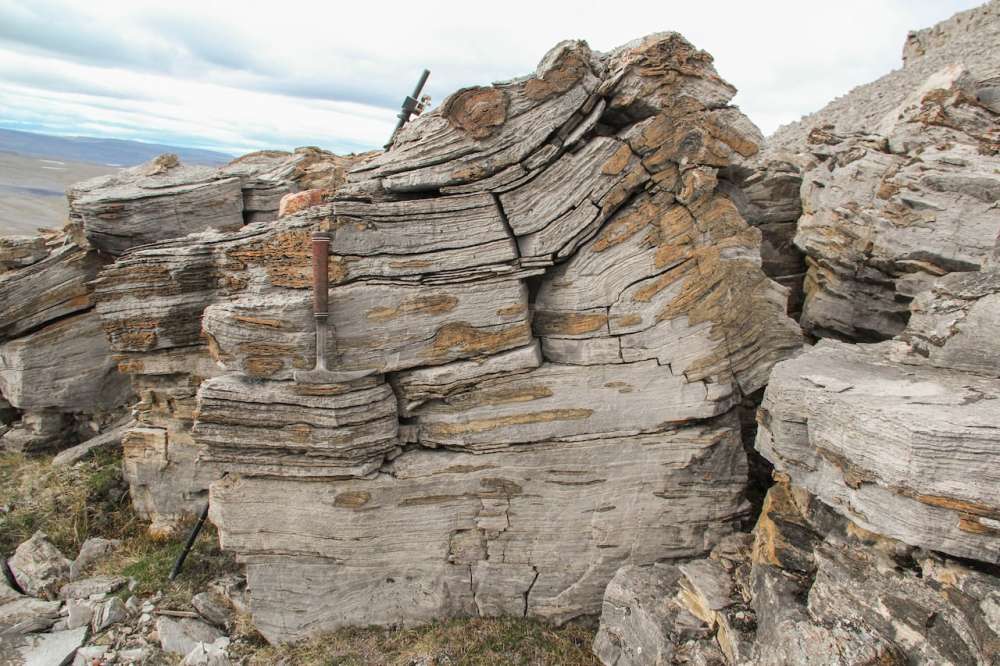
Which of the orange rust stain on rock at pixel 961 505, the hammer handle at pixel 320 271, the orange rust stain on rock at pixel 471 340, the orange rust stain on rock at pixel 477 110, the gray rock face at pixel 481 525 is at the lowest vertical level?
the gray rock face at pixel 481 525

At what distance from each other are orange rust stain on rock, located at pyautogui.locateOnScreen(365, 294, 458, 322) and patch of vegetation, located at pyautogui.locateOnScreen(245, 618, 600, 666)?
19.2 feet

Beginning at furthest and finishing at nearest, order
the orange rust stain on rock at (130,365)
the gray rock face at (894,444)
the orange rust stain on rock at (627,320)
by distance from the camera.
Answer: the orange rust stain on rock at (130,365) < the orange rust stain on rock at (627,320) < the gray rock face at (894,444)

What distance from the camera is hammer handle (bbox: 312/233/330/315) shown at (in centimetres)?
1016

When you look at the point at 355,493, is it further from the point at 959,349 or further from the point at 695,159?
the point at 959,349

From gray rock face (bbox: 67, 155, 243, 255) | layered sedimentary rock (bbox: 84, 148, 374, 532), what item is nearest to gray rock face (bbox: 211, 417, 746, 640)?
layered sedimentary rock (bbox: 84, 148, 374, 532)

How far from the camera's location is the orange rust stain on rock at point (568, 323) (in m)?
11.1

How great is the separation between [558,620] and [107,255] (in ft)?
50.3

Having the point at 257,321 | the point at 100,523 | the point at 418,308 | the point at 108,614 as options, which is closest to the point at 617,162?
the point at 418,308

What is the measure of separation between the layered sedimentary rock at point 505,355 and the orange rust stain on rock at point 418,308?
4cm

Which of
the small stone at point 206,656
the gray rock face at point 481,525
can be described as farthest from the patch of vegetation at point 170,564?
the gray rock face at point 481,525

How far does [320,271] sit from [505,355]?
3418mm

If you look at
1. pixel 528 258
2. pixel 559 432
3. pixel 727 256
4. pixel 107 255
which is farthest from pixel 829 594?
pixel 107 255

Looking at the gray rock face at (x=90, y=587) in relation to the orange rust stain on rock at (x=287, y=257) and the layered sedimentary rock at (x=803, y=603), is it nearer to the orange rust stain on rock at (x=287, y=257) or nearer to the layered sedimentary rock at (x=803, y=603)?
the orange rust stain on rock at (x=287, y=257)

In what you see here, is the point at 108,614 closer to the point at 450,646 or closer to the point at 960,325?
the point at 450,646
